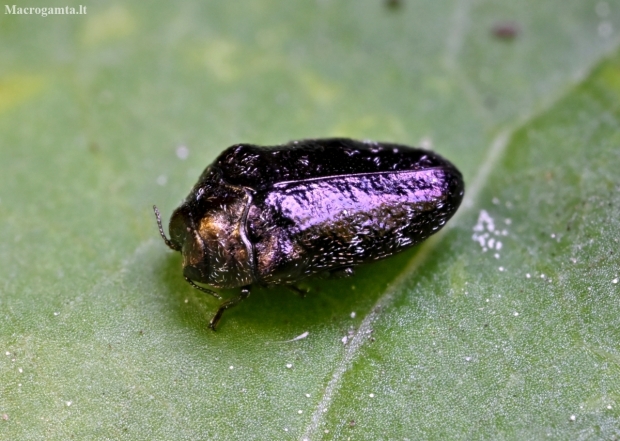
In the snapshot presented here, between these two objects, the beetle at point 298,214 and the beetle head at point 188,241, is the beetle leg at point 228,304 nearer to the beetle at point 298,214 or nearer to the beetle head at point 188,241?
the beetle at point 298,214

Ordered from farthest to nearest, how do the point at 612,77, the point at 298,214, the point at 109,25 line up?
the point at 109,25 → the point at 612,77 → the point at 298,214

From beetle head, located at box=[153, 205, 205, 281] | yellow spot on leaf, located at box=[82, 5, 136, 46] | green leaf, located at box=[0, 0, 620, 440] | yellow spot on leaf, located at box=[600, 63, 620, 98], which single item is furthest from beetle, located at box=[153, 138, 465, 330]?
yellow spot on leaf, located at box=[82, 5, 136, 46]

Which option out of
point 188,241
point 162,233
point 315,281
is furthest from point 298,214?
point 162,233

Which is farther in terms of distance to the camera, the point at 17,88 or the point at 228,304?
the point at 17,88

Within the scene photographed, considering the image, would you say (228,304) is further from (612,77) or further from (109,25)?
(612,77)

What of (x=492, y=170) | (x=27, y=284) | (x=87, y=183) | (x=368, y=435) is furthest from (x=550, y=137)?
(x=27, y=284)
